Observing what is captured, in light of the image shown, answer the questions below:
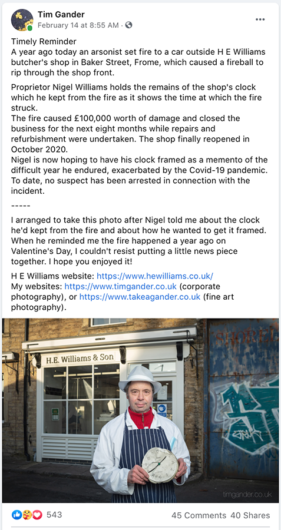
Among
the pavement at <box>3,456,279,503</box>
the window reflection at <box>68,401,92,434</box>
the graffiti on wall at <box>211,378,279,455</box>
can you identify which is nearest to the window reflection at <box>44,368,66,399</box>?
the window reflection at <box>68,401,92,434</box>

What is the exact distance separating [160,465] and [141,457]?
8.8 inches

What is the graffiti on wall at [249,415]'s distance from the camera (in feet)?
34.2

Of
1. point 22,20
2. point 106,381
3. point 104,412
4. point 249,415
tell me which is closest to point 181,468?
point 22,20

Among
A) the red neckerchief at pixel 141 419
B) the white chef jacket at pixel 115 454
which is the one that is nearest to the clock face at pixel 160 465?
the white chef jacket at pixel 115 454

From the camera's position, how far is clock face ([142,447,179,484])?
342 centimetres

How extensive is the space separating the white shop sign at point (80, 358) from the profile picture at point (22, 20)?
31.7 feet

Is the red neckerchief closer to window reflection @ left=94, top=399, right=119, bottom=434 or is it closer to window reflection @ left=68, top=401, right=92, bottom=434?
window reflection @ left=94, top=399, right=119, bottom=434

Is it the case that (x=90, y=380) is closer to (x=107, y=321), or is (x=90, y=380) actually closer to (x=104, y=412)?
(x=104, y=412)

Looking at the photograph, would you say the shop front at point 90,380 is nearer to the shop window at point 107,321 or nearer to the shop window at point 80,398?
the shop window at point 80,398

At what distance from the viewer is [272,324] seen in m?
10.7

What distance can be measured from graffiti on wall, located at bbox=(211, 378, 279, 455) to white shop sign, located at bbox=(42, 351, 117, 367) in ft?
11.2

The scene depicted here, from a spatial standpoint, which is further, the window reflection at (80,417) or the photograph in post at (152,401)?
the window reflection at (80,417)

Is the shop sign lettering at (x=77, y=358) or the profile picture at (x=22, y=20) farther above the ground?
the profile picture at (x=22, y=20)

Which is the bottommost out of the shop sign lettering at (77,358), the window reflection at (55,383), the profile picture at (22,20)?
the window reflection at (55,383)
